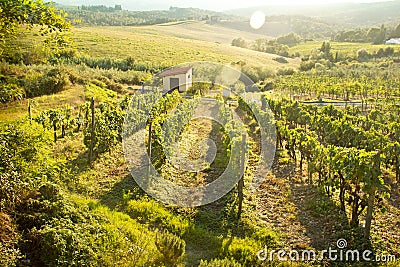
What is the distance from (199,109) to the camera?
78.1 feet

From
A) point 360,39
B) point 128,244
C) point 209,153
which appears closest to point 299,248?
point 128,244

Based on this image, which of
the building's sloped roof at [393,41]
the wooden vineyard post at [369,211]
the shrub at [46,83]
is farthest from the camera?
the building's sloped roof at [393,41]

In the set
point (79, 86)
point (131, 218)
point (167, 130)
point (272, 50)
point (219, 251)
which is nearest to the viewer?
point (219, 251)

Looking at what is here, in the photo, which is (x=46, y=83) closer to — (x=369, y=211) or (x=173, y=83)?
(x=173, y=83)

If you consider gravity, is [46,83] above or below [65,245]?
above

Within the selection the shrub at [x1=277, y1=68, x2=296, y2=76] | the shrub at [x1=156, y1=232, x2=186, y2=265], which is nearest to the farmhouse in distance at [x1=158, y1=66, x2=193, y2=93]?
the shrub at [x1=156, y1=232, x2=186, y2=265]

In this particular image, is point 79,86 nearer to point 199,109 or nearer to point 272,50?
point 199,109

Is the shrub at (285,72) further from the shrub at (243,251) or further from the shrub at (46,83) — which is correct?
the shrub at (243,251)

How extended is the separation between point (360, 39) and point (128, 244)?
108883mm

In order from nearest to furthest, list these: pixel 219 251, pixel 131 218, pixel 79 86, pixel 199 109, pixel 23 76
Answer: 1. pixel 219 251
2. pixel 131 218
3. pixel 199 109
4. pixel 23 76
5. pixel 79 86

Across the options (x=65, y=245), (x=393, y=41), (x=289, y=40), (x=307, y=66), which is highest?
(x=289, y=40)

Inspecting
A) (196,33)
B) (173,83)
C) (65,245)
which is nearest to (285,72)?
(173,83)

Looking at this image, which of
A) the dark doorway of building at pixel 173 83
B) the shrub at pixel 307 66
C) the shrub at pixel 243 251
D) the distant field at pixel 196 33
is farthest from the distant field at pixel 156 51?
the shrub at pixel 243 251

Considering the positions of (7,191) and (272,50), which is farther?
(272,50)
